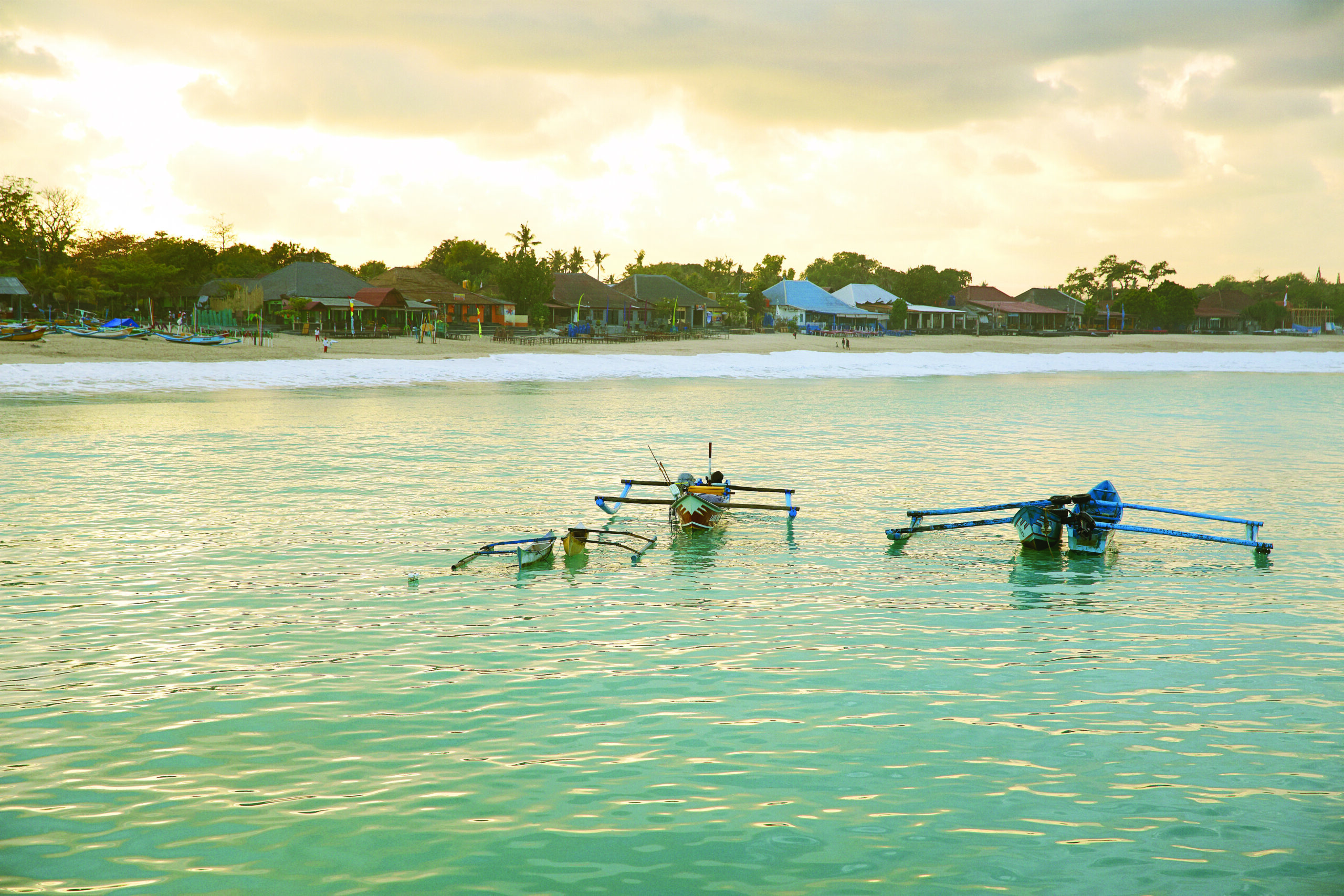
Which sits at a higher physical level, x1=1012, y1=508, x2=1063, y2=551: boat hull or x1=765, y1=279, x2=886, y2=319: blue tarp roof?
x1=765, y1=279, x2=886, y2=319: blue tarp roof

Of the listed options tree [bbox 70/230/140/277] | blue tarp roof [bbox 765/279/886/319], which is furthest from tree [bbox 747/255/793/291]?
tree [bbox 70/230/140/277]

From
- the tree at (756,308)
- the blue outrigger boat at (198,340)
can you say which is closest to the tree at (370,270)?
the tree at (756,308)

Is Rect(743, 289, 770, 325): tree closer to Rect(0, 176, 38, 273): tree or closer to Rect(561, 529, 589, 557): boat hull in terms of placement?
Rect(0, 176, 38, 273): tree

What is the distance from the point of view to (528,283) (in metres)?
89.6

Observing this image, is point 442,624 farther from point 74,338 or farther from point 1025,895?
point 74,338

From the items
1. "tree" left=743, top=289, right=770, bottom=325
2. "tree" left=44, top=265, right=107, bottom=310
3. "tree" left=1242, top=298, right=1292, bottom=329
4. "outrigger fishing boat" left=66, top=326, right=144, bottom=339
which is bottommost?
"outrigger fishing boat" left=66, top=326, right=144, bottom=339

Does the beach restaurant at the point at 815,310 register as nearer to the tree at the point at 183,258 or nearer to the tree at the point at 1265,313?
the tree at the point at 1265,313

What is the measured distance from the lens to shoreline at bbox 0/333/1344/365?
50.8 metres

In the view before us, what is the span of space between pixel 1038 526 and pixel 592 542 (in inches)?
280

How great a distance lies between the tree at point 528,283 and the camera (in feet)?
294

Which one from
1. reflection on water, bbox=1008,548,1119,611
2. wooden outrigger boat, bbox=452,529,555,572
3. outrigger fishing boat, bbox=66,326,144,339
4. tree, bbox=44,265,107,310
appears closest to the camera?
reflection on water, bbox=1008,548,1119,611

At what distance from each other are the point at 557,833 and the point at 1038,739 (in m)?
4.18

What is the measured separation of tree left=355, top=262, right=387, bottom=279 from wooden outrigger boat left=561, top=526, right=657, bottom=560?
9513cm

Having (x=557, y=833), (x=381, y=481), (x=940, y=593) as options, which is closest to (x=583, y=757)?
(x=557, y=833)
